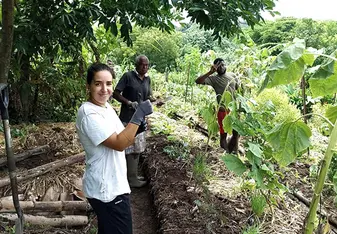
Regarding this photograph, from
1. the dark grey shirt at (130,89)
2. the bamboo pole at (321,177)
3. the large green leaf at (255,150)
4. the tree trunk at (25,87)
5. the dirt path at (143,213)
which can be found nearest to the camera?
the bamboo pole at (321,177)

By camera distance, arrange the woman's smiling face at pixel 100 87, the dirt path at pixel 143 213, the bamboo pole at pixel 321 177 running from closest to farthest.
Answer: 1. the bamboo pole at pixel 321 177
2. the woman's smiling face at pixel 100 87
3. the dirt path at pixel 143 213

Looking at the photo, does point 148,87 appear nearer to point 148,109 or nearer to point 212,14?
point 212,14

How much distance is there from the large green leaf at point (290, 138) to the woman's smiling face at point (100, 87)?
0.98 m

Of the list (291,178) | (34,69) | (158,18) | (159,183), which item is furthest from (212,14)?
(34,69)

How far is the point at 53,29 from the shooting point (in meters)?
3.37

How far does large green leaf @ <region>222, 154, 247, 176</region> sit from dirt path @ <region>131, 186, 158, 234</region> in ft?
4.34

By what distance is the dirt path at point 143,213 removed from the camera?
3670 mm

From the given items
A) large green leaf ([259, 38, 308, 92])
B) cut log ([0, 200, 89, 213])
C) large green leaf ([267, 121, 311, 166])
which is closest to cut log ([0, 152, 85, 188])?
cut log ([0, 200, 89, 213])

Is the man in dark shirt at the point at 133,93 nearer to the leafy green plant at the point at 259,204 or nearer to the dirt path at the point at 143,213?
the dirt path at the point at 143,213

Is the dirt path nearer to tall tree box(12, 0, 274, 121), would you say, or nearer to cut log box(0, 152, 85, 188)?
cut log box(0, 152, 85, 188)

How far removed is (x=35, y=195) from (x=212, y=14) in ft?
7.62

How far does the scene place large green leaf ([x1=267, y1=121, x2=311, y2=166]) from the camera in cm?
188

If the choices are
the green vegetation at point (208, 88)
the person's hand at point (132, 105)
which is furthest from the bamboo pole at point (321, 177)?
the person's hand at point (132, 105)

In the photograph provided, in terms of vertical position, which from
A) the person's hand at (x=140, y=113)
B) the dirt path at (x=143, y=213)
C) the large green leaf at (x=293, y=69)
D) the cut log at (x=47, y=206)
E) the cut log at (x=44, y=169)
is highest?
the large green leaf at (x=293, y=69)
